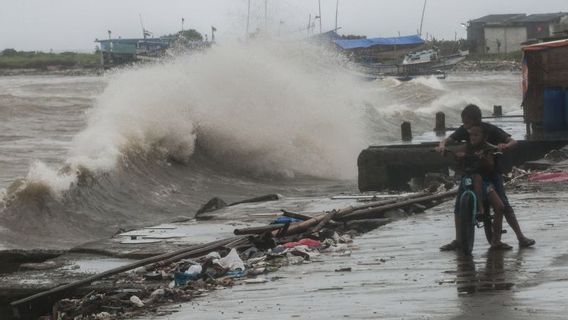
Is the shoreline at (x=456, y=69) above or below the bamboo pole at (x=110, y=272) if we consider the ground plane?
below

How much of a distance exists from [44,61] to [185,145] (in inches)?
3753

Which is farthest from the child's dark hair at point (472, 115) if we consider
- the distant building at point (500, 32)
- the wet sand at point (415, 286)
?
the distant building at point (500, 32)

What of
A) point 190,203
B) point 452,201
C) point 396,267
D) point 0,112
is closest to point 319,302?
point 396,267

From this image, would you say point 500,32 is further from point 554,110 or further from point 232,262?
point 232,262

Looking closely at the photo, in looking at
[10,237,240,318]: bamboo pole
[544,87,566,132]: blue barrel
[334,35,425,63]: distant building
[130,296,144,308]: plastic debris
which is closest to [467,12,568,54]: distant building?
[334,35,425,63]: distant building

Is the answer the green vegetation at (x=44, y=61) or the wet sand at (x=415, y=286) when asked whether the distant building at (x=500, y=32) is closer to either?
the green vegetation at (x=44, y=61)

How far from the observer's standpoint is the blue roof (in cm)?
9288

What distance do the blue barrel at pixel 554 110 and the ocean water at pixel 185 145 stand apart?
4019mm

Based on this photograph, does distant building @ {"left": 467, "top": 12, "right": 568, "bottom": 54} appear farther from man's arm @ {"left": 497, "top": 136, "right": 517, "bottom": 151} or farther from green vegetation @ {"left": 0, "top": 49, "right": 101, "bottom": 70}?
man's arm @ {"left": 497, "top": 136, "right": 517, "bottom": 151}

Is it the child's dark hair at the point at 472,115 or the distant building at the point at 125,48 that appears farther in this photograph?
the distant building at the point at 125,48

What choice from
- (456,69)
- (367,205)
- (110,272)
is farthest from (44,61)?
(110,272)

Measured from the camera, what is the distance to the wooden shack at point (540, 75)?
2256 centimetres

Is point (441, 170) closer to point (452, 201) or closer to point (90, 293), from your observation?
point (452, 201)

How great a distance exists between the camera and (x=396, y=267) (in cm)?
965
